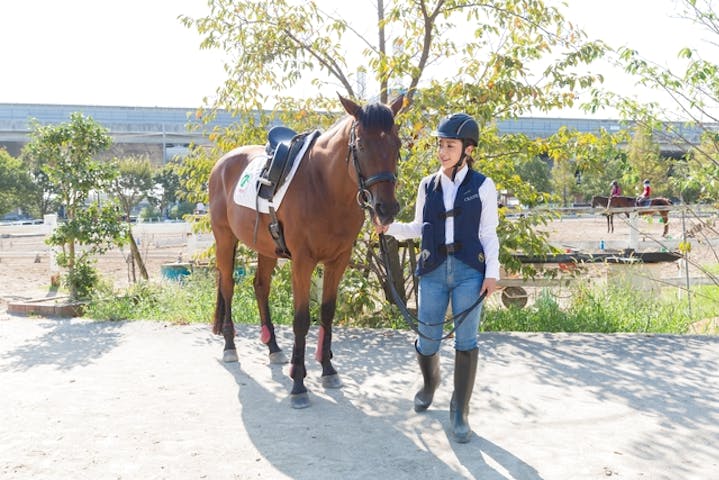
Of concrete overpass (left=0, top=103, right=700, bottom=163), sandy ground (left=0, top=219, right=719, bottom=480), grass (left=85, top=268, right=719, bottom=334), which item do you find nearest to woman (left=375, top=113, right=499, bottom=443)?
sandy ground (left=0, top=219, right=719, bottom=480)

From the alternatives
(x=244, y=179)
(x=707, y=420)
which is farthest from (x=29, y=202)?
(x=707, y=420)

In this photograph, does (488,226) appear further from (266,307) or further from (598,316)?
(598,316)

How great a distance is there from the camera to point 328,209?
14.8ft

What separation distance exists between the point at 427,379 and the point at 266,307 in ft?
7.20

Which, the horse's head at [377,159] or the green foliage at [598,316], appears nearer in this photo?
the horse's head at [377,159]

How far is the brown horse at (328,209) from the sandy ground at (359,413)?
359 mm

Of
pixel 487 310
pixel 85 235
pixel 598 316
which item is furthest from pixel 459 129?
pixel 85 235

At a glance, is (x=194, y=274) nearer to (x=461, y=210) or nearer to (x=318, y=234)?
(x=318, y=234)

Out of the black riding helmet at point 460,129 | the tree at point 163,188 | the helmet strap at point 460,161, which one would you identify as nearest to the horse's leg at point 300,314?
the helmet strap at point 460,161

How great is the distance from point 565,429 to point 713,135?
4.58 metres

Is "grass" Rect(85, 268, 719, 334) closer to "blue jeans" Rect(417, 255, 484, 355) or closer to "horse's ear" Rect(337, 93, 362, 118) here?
"blue jeans" Rect(417, 255, 484, 355)

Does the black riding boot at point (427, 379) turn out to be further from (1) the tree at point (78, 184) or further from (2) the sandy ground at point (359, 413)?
(1) the tree at point (78, 184)

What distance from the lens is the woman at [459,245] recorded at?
360 cm

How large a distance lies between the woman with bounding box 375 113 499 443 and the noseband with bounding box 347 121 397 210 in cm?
22
